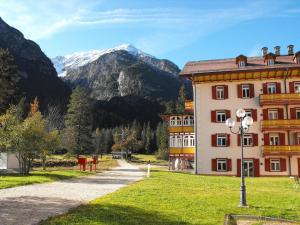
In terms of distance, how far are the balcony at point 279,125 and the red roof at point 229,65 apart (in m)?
5.96

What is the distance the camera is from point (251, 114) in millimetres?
44781

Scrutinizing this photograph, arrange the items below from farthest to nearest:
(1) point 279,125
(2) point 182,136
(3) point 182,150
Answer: (2) point 182,136 → (3) point 182,150 → (1) point 279,125

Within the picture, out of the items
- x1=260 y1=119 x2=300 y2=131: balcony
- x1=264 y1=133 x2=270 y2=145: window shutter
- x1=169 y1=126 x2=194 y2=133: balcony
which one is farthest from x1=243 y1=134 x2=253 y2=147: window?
x1=169 y1=126 x2=194 y2=133: balcony

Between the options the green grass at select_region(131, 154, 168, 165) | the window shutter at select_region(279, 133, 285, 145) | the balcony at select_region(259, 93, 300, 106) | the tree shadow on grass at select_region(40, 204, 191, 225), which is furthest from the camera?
the green grass at select_region(131, 154, 168, 165)

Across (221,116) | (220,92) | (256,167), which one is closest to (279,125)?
(256,167)

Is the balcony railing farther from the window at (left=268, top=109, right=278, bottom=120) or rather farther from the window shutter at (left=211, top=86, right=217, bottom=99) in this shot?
the window at (left=268, top=109, right=278, bottom=120)

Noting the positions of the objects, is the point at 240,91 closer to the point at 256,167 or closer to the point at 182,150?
the point at 256,167

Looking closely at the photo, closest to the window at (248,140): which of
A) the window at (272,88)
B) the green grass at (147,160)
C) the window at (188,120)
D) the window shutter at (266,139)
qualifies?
the window shutter at (266,139)

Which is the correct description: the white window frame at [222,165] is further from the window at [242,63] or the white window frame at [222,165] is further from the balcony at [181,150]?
the window at [242,63]

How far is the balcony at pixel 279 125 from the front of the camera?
4275 centimetres

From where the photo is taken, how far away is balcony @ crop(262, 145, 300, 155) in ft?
139

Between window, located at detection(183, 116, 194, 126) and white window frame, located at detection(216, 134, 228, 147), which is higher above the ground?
window, located at detection(183, 116, 194, 126)

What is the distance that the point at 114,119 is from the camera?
19000cm

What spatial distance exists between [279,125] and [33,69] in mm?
153991
